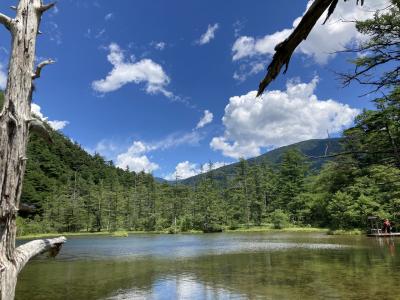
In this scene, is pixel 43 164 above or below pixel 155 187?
above

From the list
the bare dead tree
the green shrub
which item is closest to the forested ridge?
the green shrub

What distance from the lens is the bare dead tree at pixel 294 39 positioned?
229cm

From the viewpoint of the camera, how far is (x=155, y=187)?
344 ft

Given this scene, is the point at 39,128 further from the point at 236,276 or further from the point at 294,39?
the point at 236,276

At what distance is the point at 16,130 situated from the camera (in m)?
3.87

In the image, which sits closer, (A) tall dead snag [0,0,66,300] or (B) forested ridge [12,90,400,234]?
(A) tall dead snag [0,0,66,300]

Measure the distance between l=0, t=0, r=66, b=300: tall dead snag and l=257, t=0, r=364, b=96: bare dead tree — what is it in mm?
2705

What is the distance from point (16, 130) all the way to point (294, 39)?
9.81 feet

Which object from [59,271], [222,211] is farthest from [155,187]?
[59,271]

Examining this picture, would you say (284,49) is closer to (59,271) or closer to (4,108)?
(4,108)

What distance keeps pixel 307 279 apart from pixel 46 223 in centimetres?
7589

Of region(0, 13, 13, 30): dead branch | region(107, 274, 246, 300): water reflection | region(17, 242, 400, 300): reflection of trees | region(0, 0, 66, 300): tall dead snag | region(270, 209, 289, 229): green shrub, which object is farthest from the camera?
region(270, 209, 289, 229): green shrub

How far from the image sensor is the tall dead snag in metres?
3.64

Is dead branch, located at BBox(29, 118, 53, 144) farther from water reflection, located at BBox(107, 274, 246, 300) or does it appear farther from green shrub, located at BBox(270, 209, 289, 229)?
green shrub, located at BBox(270, 209, 289, 229)
